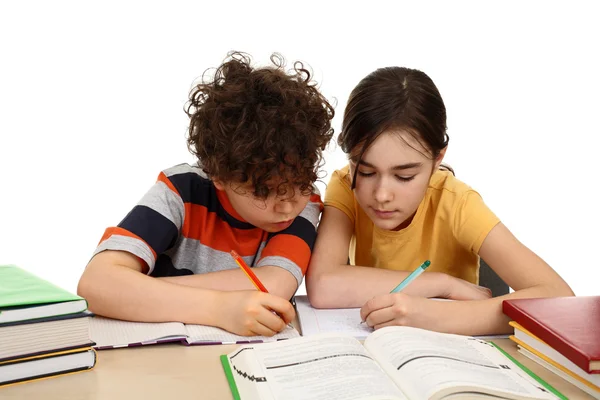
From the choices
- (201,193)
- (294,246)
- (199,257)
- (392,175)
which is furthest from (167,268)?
(392,175)

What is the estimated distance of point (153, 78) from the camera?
2658 millimetres

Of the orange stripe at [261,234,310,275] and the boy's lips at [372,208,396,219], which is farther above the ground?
the boy's lips at [372,208,396,219]

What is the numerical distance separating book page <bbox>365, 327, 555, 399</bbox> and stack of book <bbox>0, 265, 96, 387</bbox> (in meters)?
0.42

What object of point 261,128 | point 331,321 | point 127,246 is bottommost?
point 331,321

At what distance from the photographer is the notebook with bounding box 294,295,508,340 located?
45.6 inches

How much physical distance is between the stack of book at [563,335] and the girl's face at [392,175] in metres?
0.32

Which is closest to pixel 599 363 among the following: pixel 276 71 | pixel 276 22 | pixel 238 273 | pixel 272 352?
pixel 272 352

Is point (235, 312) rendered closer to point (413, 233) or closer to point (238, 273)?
point (238, 273)

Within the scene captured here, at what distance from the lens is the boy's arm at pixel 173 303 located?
1119mm

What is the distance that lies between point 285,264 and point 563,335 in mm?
557

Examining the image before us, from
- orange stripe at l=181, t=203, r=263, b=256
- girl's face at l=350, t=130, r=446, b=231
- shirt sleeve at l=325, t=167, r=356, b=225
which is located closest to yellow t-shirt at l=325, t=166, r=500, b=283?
→ shirt sleeve at l=325, t=167, r=356, b=225

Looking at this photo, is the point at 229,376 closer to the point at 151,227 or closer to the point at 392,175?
the point at 151,227

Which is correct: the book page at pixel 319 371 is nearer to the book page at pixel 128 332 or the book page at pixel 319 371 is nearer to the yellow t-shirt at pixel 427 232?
the book page at pixel 128 332

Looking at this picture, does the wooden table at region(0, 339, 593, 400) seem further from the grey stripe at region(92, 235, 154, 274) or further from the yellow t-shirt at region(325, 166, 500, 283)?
the yellow t-shirt at region(325, 166, 500, 283)
